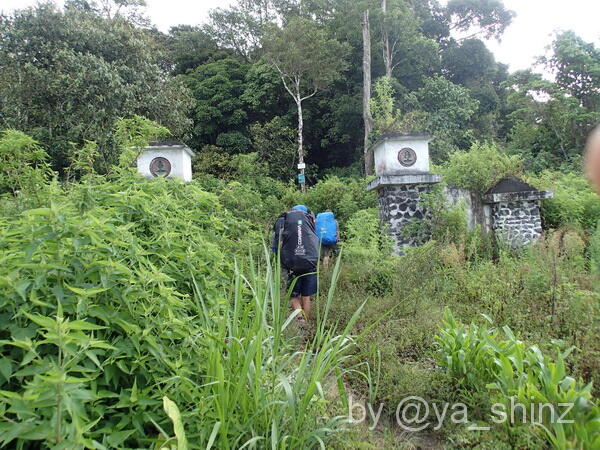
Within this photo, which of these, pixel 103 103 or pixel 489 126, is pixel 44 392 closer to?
pixel 103 103

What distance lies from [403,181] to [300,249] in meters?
3.94

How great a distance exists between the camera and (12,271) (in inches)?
73.8

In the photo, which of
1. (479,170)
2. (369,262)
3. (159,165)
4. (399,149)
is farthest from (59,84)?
(479,170)

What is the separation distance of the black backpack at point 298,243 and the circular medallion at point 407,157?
3.92 meters

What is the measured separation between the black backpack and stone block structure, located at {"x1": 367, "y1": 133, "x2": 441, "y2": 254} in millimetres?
3478

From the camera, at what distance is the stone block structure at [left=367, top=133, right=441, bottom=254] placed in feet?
27.7

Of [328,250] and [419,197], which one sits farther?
[419,197]

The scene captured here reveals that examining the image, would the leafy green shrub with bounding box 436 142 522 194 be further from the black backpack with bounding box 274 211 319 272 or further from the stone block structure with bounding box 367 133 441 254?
the black backpack with bounding box 274 211 319 272

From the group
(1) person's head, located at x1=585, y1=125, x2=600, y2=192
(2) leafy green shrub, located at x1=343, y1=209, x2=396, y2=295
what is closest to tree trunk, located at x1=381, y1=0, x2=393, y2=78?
(2) leafy green shrub, located at x1=343, y1=209, x2=396, y2=295

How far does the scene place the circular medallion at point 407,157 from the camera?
338 inches

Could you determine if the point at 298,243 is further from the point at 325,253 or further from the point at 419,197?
the point at 419,197

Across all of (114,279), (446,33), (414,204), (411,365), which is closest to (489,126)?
(446,33)

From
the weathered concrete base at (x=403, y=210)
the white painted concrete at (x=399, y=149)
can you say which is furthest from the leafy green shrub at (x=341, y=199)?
the white painted concrete at (x=399, y=149)

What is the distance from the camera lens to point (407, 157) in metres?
8.61
